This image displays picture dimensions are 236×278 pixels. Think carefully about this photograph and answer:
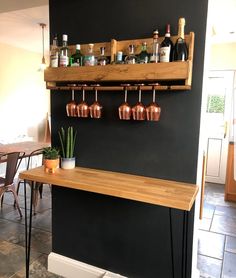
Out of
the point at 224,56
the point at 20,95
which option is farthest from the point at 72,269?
the point at 20,95

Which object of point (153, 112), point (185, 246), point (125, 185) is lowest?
point (185, 246)

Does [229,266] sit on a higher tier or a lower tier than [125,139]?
lower

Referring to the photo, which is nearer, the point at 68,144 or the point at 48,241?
the point at 68,144

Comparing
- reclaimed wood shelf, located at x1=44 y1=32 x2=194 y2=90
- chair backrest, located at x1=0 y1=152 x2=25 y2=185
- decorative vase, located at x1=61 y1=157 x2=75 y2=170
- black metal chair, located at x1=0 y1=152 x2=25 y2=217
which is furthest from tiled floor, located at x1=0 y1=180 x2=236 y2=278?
reclaimed wood shelf, located at x1=44 y1=32 x2=194 y2=90

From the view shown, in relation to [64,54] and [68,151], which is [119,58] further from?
[68,151]

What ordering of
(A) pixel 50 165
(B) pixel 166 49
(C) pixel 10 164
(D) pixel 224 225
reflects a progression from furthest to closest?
(D) pixel 224 225
(C) pixel 10 164
(A) pixel 50 165
(B) pixel 166 49

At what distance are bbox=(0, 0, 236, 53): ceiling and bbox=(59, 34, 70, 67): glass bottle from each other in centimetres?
65

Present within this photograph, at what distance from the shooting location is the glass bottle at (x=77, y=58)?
1.79 metres

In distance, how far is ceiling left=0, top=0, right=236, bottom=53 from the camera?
2.45 m

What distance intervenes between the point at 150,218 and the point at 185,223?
0.81 feet

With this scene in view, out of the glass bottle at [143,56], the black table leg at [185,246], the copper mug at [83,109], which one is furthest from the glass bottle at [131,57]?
the black table leg at [185,246]

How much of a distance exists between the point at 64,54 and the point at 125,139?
752 millimetres

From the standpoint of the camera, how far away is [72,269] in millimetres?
2068

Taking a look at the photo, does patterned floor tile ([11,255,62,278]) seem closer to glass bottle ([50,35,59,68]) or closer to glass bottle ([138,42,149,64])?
glass bottle ([50,35,59,68])
